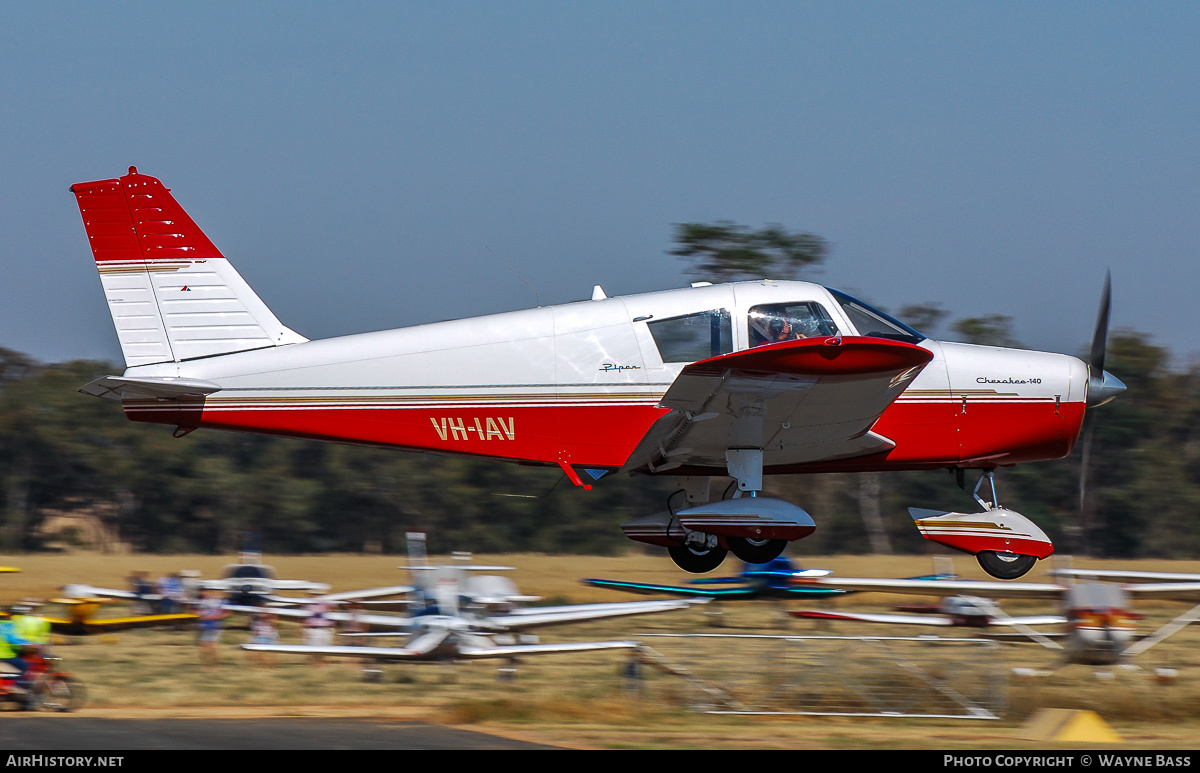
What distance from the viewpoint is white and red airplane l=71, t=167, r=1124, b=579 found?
9.59 metres

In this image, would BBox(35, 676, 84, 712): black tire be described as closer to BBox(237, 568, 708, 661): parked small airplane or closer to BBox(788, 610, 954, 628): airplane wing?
BBox(237, 568, 708, 661): parked small airplane

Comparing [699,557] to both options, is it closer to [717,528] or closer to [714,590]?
[717,528]

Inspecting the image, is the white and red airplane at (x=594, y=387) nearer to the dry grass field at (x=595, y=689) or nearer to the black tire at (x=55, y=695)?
the dry grass field at (x=595, y=689)

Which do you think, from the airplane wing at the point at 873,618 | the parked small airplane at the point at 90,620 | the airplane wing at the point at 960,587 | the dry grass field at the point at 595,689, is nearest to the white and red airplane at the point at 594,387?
the airplane wing at the point at 960,587

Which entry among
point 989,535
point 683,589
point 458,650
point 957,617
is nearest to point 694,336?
point 989,535

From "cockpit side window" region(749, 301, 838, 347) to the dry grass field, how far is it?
2.96 m

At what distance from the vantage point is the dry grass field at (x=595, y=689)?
930cm

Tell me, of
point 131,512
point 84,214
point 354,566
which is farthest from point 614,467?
point 131,512

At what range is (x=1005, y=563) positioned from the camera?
410 inches

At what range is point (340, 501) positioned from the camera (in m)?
31.7

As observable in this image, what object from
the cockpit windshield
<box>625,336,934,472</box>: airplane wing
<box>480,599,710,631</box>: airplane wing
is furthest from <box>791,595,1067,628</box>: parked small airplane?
the cockpit windshield

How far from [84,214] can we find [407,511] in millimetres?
21505

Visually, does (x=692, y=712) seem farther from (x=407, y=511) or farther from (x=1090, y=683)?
(x=407, y=511)

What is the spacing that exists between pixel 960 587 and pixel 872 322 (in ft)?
12.0
